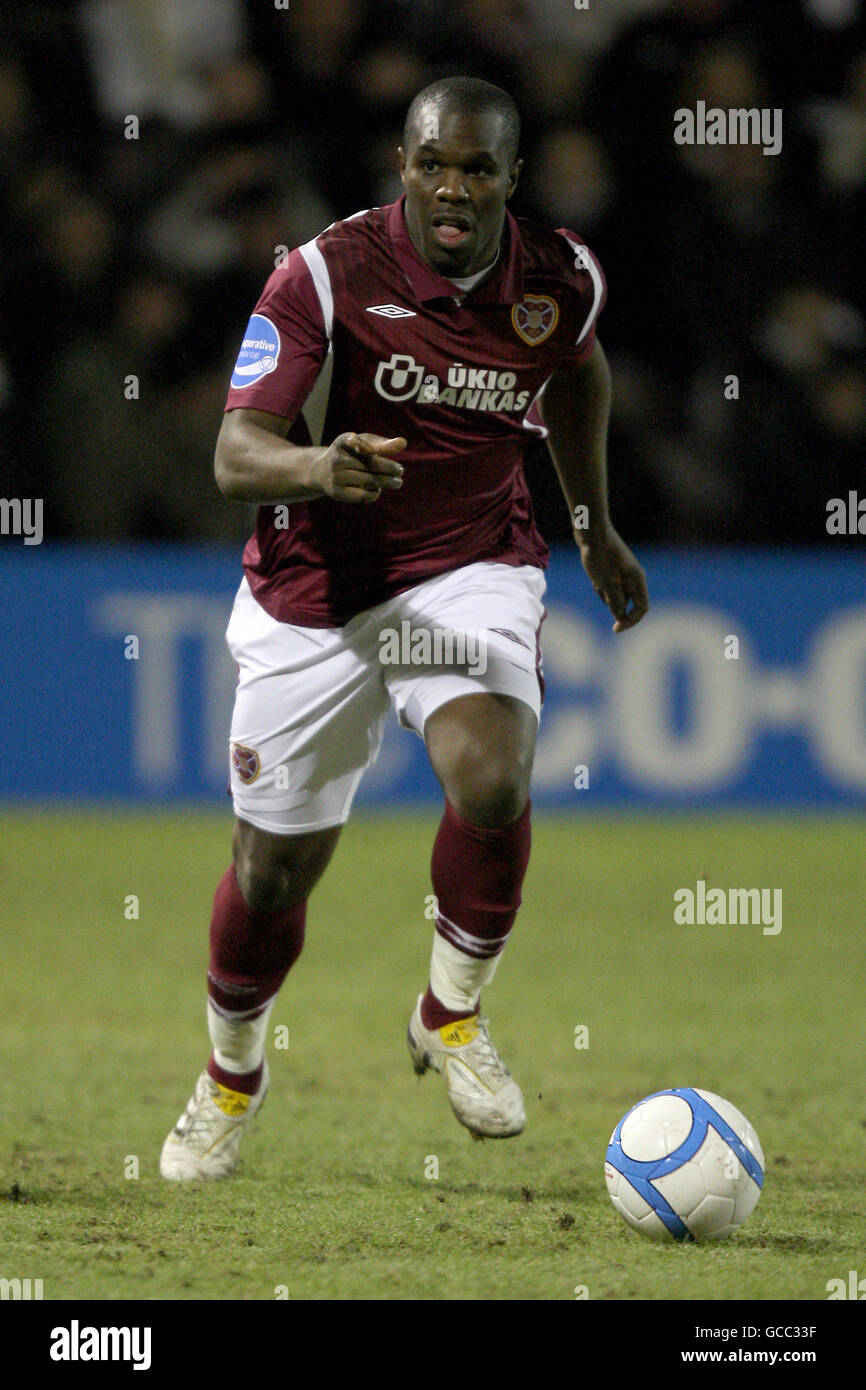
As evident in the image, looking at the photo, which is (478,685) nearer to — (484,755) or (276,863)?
(484,755)

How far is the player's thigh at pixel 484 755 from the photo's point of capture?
3.72 m

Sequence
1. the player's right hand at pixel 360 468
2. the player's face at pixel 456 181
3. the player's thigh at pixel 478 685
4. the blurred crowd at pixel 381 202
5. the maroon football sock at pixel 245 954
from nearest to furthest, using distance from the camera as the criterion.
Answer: the player's right hand at pixel 360 468 → the player's face at pixel 456 181 → the player's thigh at pixel 478 685 → the maroon football sock at pixel 245 954 → the blurred crowd at pixel 381 202

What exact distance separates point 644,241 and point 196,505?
2271 mm

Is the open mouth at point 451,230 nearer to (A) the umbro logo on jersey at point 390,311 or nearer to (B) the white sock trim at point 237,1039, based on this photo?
(A) the umbro logo on jersey at point 390,311

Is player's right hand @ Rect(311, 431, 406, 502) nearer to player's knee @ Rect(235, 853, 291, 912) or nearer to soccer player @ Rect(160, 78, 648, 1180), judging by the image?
soccer player @ Rect(160, 78, 648, 1180)

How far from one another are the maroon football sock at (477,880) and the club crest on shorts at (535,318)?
3.21 feet

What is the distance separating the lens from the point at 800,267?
8539 millimetres

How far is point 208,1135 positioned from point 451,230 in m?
1.92

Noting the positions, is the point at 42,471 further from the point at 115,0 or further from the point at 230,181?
the point at 115,0

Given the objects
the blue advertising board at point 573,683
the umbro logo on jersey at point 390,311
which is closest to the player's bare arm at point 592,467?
the umbro logo on jersey at point 390,311

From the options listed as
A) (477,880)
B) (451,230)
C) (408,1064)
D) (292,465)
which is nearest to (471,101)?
(451,230)

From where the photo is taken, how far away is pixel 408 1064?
5055 mm

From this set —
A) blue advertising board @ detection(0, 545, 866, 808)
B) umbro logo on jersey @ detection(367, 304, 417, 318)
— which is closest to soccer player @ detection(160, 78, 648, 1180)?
umbro logo on jersey @ detection(367, 304, 417, 318)

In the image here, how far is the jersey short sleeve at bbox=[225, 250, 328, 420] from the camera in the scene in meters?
3.66
